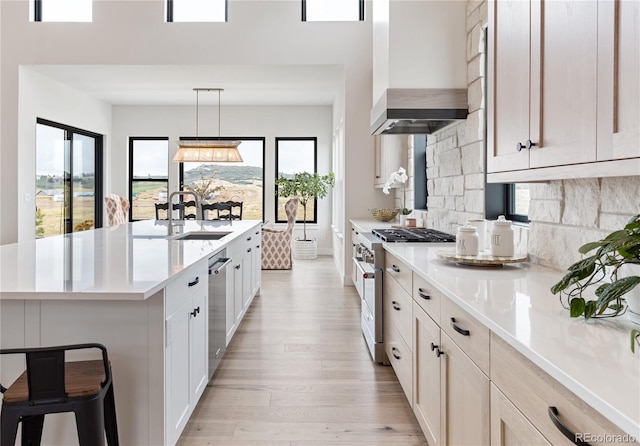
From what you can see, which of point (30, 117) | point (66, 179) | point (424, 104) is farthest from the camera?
point (66, 179)

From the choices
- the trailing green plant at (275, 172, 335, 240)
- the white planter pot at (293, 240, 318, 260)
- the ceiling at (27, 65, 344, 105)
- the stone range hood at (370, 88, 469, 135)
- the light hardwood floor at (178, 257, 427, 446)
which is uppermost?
the ceiling at (27, 65, 344, 105)

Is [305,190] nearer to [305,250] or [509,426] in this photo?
[305,250]

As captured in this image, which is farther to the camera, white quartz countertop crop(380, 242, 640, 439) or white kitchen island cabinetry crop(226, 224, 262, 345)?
white kitchen island cabinetry crop(226, 224, 262, 345)

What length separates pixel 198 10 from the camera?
250 inches

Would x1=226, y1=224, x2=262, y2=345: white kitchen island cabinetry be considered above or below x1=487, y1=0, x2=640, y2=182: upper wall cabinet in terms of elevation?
below

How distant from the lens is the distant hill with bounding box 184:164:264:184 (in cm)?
945

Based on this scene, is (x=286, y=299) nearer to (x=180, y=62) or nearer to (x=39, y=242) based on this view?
(x=39, y=242)

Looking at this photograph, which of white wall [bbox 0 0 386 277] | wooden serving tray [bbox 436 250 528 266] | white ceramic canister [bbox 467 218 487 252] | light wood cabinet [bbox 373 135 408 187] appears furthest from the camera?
white wall [bbox 0 0 386 277]

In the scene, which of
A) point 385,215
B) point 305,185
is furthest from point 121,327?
point 305,185

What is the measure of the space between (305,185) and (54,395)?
7204 mm

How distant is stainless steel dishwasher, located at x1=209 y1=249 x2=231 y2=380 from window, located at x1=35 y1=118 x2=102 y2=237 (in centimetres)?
558

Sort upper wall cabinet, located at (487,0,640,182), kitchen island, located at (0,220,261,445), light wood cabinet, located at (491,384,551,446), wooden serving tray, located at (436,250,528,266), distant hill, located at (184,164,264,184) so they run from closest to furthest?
light wood cabinet, located at (491,384,551,446)
upper wall cabinet, located at (487,0,640,182)
kitchen island, located at (0,220,261,445)
wooden serving tray, located at (436,250,528,266)
distant hill, located at (184,164,264,184)

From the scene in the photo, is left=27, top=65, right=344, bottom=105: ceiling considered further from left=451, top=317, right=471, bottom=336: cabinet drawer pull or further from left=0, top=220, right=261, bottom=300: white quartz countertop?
left=451, top=317, right=471, bottom=336: cabinet drawer pull

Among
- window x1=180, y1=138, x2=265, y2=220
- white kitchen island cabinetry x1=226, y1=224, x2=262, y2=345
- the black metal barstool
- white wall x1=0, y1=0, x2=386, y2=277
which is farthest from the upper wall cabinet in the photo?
window x1=180, y1=138, x2=265, y2=220
